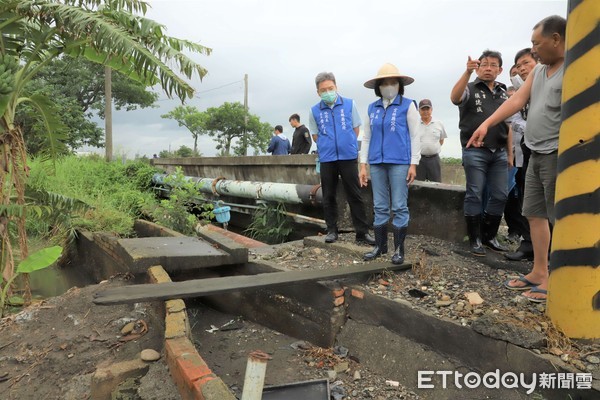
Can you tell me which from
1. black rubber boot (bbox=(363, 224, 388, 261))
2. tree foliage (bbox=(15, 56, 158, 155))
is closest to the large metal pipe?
black rubber boot (bbox=(363, 224, 388, 261))

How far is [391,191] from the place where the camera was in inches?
154

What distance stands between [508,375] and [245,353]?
204 centimetres

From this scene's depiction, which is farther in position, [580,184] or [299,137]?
[299,137]

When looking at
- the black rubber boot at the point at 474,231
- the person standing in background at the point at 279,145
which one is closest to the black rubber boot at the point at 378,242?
the black rubber boot at the point at 474,231

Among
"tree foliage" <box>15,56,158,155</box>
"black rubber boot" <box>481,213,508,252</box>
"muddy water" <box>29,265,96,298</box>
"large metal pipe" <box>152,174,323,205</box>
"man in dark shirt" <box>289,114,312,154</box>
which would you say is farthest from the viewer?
"tree foliage" <box>15,56,158,155</box>

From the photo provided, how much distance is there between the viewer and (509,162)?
4.19 meters

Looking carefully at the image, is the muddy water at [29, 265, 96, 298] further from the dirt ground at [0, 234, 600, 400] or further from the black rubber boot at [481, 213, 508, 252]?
the black rubber boot at [481, 213, 508, 252]

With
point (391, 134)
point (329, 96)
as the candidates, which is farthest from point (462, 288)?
point (329, 96)

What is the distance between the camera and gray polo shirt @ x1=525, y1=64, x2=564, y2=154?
280cm

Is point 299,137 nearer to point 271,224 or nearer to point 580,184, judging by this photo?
point 271,224

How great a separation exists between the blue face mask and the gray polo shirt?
2085 millimetres

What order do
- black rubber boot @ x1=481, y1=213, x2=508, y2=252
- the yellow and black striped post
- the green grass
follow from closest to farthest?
the yellow and black striped post < black rubber boot @ x1=481, y1=213, x2=508, y2=252 < the green grass

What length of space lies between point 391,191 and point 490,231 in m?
1.36

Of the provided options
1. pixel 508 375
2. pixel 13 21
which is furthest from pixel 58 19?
pixel 508 375
